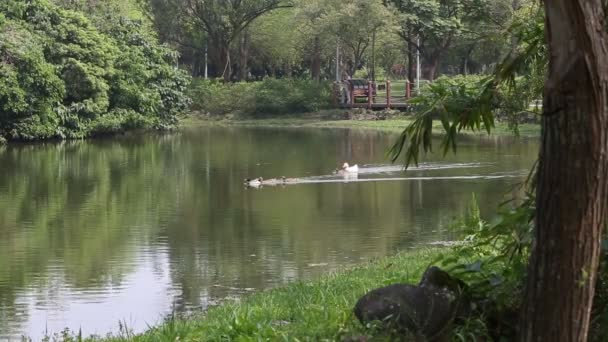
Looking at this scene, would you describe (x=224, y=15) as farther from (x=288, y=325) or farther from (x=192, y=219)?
(x=288, y=325)

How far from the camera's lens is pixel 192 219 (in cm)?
2112

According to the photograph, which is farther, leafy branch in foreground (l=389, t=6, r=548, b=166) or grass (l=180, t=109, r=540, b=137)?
grass (l=180, t=109, r=540, b=137)

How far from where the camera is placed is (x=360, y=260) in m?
16.0

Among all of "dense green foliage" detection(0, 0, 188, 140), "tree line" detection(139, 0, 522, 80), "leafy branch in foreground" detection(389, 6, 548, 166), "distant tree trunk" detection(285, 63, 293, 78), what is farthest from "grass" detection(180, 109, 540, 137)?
"leafy branch in foreground" detection(389, 6, 548, 166)

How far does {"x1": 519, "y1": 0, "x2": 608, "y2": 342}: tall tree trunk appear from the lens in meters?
4.73

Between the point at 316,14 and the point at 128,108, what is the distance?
14.1 meters

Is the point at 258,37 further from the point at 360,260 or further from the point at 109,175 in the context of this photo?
the point at 360,260

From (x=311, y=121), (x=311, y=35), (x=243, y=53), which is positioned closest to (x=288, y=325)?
(x=311, y=121)

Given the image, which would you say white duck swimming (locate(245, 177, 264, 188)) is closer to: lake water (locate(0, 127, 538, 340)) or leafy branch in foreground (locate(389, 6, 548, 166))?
lake water (locate(0, 127, 538, 340))

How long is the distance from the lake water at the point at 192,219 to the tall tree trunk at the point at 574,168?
1.86 meters

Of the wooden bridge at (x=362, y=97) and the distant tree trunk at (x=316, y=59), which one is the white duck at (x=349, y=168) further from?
the distant tree trunk at (x=316, y=59)

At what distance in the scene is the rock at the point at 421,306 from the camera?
5.54 meters

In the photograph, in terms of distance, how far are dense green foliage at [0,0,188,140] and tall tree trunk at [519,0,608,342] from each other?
35.5 meters

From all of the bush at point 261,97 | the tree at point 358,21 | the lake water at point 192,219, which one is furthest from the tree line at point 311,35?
the lake water at point 192,219
